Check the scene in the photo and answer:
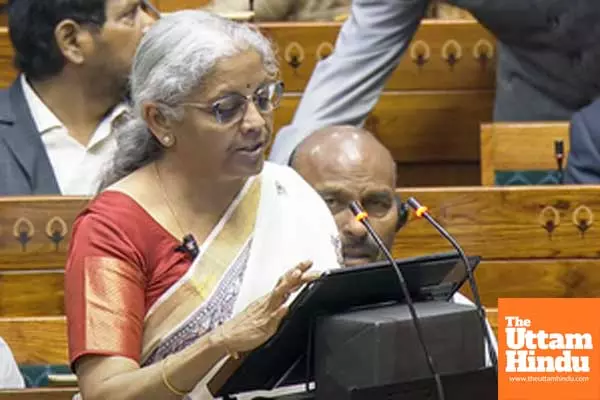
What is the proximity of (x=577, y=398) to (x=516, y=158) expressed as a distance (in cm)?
138

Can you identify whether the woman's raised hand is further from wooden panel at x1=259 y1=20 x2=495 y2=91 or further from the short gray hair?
wooden panel at x1=259 y1=20 x2=495 y2=91

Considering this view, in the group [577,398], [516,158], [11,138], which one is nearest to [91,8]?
[11,138]

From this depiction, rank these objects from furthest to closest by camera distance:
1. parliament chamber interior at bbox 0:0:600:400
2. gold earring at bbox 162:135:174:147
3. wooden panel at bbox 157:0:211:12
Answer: wooden panel at bbox 157:0:211:12, parliament chamber interior at bbox 0:0:600:400, gold earring at bbox 162:135:174:147

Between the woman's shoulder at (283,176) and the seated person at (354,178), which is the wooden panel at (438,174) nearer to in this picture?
the seated person at (354,178)

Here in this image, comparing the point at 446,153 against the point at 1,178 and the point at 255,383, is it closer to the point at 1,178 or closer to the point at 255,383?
the point at 1,178

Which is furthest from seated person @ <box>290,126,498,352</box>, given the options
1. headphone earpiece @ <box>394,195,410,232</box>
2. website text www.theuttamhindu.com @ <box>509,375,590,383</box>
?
website text www.theuttamhindu.com @ <box>509,375,590,383</box>

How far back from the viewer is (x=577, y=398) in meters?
1.58

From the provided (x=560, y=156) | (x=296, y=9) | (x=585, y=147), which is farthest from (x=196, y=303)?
(x=296, y=9)

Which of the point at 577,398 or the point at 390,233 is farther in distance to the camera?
the point at 390,233

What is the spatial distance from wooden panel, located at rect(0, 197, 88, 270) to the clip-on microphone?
84cm

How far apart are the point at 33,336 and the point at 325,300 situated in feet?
2.63

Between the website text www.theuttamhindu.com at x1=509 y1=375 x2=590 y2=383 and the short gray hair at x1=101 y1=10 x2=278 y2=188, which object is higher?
the short gray hair at x1=101 y1=10 x2=278 y2=188

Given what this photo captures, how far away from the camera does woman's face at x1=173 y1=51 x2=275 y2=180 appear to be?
1.87 m

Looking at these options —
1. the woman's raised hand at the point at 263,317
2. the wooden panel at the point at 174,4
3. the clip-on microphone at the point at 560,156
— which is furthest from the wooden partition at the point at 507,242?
the wooden panel at the point at 174,4
